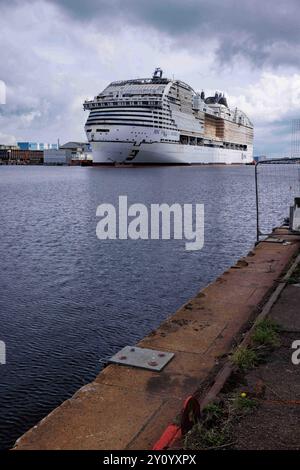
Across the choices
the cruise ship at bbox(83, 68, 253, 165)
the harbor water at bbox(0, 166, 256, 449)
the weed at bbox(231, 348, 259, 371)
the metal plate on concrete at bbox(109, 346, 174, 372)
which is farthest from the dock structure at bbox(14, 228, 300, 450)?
the cruise ship at bbox(83, 68, 253, 165)

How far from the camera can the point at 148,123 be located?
96875 millimetres

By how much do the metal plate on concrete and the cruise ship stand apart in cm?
9255

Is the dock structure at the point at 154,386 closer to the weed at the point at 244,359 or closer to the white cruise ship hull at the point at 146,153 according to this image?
the weed at the point at 244,359

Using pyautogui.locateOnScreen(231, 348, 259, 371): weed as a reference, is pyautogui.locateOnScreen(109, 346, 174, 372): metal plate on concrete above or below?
below

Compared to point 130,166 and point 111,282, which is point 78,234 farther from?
point 130,166

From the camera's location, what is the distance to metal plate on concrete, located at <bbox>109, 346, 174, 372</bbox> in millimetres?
5770

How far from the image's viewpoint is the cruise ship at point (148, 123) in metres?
96.9

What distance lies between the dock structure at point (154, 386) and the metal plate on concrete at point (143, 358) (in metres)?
0.08

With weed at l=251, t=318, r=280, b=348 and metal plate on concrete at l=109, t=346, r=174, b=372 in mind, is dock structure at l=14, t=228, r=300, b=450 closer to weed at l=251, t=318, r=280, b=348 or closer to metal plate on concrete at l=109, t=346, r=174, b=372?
metal plate on concrete at l=109, t=346, r=174, b=372

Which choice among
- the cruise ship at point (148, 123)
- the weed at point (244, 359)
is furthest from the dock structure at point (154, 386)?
the cruise ship at point (148, 123)

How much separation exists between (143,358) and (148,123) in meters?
94.3

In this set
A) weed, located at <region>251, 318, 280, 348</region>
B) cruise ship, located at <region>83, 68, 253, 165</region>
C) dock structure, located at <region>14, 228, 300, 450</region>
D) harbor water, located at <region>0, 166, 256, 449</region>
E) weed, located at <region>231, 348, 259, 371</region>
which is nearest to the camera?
dock structure, located at <region>14, 228, 300, 450</region>

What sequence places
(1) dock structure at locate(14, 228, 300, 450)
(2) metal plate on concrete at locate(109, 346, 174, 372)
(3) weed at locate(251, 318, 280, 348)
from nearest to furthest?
A: (1) dock structure at locate(14, 228, 300, 450)
(2) metal plate on concrete at locate(109, 346, 174, 372)
(3) weed at locate(251, 318, 280, 348)

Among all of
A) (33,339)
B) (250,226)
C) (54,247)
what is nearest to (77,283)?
(33,339)
